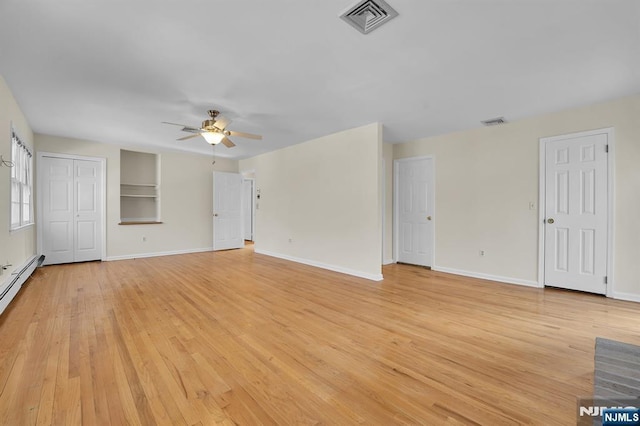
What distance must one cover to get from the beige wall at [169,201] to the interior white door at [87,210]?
6.8 inches

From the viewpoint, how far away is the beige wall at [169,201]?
593 cm

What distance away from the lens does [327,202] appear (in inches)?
211

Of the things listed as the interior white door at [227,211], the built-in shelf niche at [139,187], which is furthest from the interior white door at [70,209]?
the interior white door at [227,211]

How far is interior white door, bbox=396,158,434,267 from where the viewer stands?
17.8 feet

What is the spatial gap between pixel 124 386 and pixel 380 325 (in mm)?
2074

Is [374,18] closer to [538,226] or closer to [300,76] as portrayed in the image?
[300,76]

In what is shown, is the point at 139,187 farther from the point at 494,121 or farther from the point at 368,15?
the point at 494,121

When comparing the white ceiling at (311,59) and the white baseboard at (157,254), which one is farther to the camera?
the white baseboard at (157,254)

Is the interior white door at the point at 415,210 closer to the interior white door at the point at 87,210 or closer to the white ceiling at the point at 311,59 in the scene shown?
the white ceiling at the point at 311,59

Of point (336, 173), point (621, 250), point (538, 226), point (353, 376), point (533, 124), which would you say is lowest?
point (353, 376)

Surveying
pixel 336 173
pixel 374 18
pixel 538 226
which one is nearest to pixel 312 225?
pixel 336 173

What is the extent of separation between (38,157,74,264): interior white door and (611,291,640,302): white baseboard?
8897mm

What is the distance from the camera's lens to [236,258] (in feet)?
21.2
